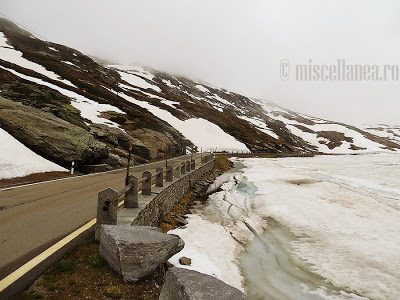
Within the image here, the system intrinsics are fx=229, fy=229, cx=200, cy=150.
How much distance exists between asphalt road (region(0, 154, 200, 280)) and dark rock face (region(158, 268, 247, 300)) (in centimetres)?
264

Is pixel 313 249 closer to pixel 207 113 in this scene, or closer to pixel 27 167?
pixel 27 167

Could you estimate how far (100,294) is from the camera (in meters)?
3.52

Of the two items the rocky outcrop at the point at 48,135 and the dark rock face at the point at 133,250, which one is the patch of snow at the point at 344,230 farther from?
the rocky outcrop at the point at 48,135

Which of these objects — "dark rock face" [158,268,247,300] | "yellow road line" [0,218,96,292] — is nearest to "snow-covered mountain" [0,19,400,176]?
"yellow road line" [0,218,96,292]

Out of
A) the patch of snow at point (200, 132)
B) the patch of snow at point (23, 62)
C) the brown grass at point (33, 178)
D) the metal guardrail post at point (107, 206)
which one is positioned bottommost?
the brown grass at point (33, 178)

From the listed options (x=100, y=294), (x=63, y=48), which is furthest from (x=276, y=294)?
(x=63, y=48)

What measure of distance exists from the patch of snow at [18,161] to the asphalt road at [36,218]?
3450mm

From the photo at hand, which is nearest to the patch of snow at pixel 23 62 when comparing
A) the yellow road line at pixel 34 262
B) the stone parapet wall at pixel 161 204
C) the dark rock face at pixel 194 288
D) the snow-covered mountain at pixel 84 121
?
the snow-covered mountain at pixel 84 121

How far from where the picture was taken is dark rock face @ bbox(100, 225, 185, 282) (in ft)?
12.7

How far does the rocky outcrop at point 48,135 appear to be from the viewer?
1575 centimetres

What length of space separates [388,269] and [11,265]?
1024cm

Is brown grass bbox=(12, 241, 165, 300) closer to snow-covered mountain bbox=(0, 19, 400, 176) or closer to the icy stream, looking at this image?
the icy stream

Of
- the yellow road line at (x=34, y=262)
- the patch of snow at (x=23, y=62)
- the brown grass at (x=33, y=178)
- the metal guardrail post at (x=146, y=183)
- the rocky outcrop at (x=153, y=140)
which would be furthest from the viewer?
the patch of snow at (x=23, y=62)

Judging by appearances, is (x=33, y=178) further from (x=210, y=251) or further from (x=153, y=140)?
(x=153, y=140)
